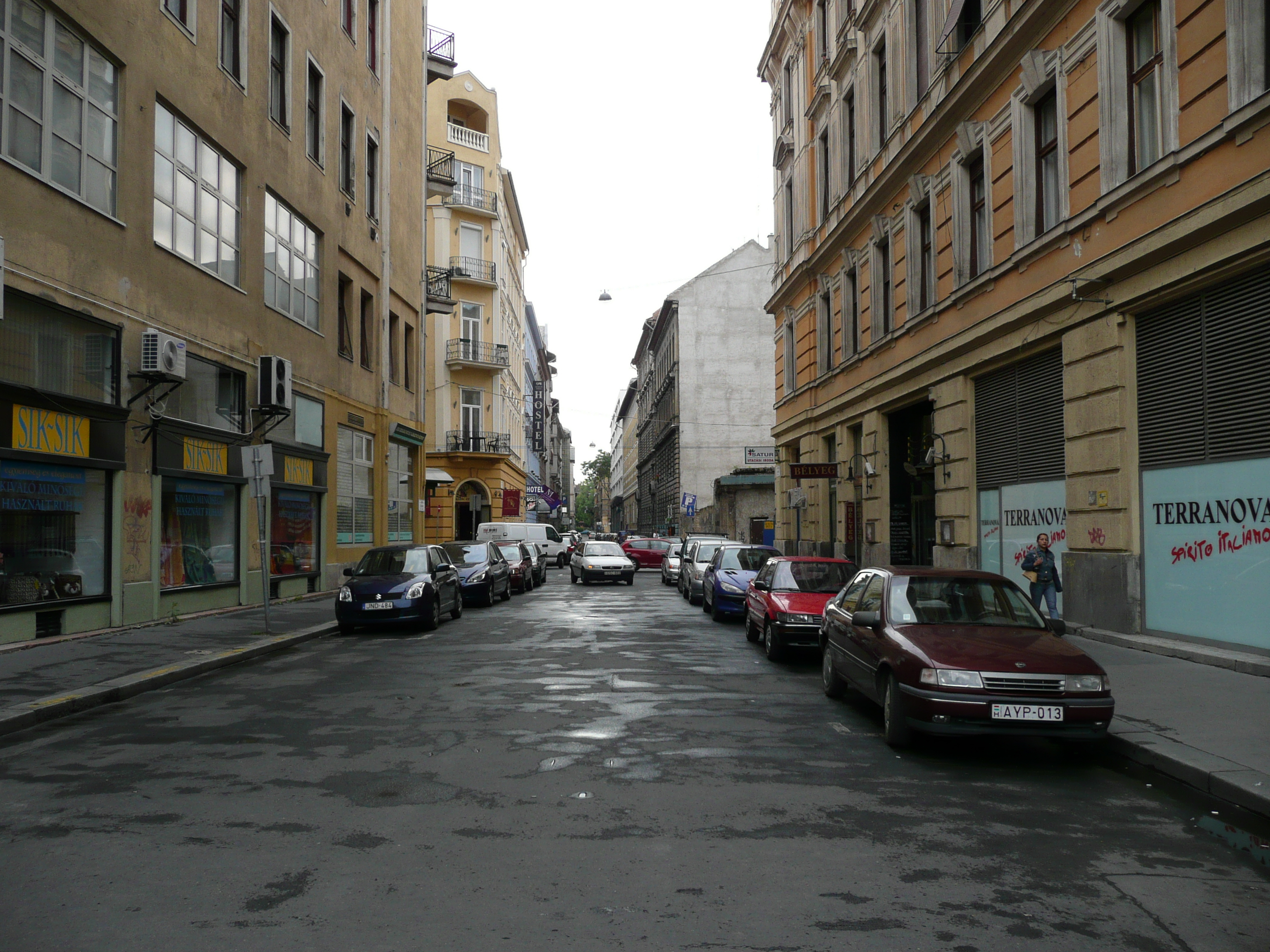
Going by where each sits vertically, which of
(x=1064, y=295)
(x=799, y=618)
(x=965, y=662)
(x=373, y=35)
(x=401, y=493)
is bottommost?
(x=799, y=618)

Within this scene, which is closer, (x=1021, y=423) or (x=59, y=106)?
(x=59, y=106)

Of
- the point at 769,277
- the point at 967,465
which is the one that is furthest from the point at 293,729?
the point at 769,277

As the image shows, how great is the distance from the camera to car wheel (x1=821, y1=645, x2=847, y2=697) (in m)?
9.84

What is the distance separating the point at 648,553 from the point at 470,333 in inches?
563

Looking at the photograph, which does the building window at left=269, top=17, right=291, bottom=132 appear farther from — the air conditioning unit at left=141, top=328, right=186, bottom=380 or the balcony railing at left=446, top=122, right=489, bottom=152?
the balcony railing at left=446, top=122, right=489, bottom=152

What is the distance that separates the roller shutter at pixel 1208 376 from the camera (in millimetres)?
10898

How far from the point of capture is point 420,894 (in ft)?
14.4

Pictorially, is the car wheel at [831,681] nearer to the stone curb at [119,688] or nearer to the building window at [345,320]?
the stone curb at [119,688]

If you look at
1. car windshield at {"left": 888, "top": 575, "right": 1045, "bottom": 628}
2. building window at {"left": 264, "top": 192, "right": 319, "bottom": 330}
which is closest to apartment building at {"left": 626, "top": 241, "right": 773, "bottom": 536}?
building window at {"left": 264, "top": 192, "right": 319, "bottom": 330}

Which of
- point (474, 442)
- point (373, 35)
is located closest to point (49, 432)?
point (373, 35)

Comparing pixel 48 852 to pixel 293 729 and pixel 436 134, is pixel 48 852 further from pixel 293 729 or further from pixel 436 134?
pixel 436 134

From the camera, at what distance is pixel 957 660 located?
23.9 feet

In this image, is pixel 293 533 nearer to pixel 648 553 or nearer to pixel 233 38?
pixel 233 38

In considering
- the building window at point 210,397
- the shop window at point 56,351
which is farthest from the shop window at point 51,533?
the building window at point 210,397
